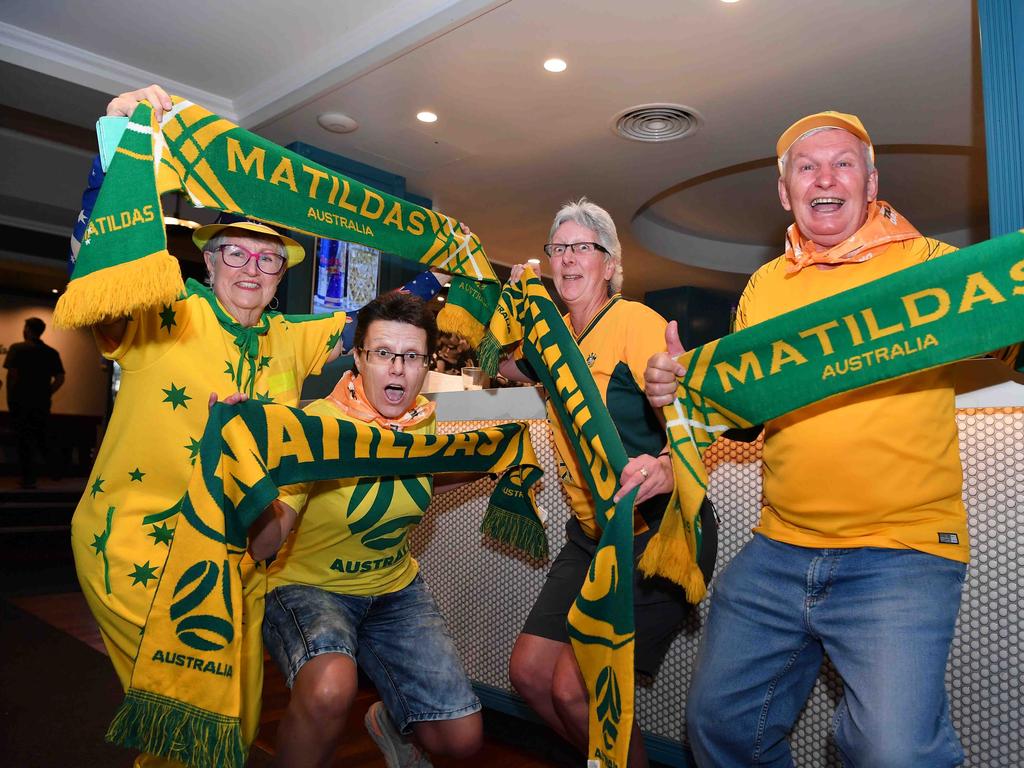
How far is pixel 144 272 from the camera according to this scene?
1.57 m

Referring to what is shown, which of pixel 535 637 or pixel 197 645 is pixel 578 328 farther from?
pixel 197 645

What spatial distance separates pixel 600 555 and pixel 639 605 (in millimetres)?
267

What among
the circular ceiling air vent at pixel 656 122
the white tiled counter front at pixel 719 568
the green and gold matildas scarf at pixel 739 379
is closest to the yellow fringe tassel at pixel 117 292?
the green and gold matildas scarf at pixel 739 379

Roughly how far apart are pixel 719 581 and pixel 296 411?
1.11 metres

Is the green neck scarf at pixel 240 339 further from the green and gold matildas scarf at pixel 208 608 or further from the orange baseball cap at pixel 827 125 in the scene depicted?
the orange baseball cap at pixel 827 125

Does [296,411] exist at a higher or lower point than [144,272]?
lower

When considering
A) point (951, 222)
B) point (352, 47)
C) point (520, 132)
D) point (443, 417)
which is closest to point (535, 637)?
point (443, 417)

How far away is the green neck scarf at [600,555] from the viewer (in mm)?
1665

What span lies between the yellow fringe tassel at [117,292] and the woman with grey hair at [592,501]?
1.08 meters

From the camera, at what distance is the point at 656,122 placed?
5.43 m

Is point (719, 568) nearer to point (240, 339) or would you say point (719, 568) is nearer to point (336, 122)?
point (240, 339)

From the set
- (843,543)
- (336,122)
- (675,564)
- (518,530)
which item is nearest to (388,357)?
(518,530)

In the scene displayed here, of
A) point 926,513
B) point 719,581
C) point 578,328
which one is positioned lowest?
point 719,581

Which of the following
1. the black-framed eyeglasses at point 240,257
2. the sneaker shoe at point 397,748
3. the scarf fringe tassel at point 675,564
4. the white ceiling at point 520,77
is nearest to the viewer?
the scarf fringe tassel at point 675,564
